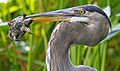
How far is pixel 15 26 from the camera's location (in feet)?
1.74

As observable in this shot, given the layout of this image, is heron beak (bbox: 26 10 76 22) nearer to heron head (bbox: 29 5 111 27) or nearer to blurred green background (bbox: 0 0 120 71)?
heron head (bbox: 29 5 111 27)

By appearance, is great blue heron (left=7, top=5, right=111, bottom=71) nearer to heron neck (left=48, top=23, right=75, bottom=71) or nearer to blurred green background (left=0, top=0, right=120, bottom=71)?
heron neck (left=48, top=23, right=75, bottom=71)

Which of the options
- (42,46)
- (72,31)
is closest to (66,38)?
(72,31)

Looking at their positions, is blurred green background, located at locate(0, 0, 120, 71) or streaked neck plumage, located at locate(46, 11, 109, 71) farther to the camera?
blurred green background, located at locate(0, 0, 120, 71)

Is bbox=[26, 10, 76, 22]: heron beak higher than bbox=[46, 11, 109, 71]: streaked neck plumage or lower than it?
higher

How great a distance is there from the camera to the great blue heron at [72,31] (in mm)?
528

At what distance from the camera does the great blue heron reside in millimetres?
528

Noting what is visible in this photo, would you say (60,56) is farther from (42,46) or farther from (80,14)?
(42,46)

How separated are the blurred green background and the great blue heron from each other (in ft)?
0.51

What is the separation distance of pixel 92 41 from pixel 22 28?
0.64 feet

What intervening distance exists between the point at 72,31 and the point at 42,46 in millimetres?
676

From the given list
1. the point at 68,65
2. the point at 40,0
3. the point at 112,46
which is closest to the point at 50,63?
the point at 68,65

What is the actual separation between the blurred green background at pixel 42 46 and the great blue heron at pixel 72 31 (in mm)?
156

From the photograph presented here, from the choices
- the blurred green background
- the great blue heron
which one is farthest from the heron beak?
the blurred green background
